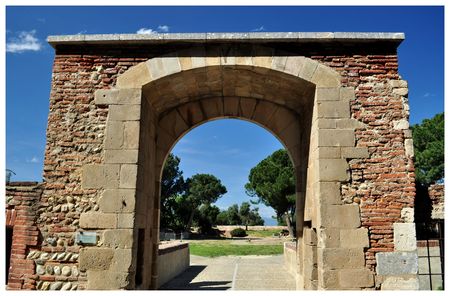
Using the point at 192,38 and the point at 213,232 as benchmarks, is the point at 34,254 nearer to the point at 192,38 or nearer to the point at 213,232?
the point at 192,38

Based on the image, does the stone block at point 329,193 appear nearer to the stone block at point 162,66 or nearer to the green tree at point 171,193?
the stone block at point 162,66

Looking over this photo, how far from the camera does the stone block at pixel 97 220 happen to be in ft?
17.2

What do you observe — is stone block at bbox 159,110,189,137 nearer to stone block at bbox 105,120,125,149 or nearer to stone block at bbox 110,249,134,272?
stone block at bbox 105,120,125,149

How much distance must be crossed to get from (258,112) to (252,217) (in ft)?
161

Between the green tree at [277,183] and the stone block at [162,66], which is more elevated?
the stone block at [162,66]

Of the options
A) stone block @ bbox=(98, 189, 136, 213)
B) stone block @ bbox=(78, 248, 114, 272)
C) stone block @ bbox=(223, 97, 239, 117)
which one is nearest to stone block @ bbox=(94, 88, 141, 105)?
stone block @ bbox=(98, 189, 136, 213)

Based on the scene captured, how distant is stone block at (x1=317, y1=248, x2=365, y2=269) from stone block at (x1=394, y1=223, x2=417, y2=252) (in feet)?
1.77

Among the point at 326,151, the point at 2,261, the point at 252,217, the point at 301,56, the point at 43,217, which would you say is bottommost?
the point at 252,217

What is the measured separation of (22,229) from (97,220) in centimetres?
112

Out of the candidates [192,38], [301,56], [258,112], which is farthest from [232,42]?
[258,112]

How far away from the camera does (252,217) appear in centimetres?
5522

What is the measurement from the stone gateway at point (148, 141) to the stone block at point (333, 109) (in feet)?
0.05

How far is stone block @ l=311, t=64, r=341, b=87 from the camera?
5.68m

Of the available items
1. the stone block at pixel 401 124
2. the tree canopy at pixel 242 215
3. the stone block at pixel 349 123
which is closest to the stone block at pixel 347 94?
the stone block at pixel 349 123
